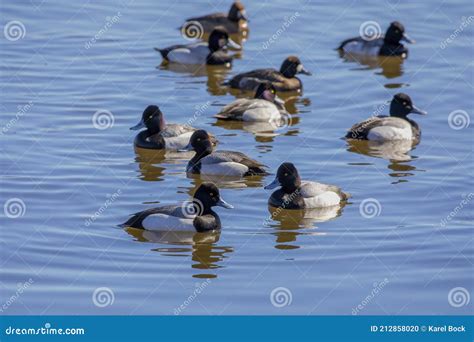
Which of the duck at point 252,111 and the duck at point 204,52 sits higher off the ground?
the duck at point 204,52

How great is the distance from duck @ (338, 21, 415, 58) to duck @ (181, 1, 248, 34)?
2908 mm

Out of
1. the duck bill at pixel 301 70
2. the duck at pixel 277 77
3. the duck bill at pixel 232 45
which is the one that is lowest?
the duck at pixel 277 77

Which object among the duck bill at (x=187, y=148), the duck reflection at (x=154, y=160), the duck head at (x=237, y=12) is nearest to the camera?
the duck reflection at (x=154, y=160)

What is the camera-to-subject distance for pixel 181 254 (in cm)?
1806

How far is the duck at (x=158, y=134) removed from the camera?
23109 mm

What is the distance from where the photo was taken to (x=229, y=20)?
31266 mm

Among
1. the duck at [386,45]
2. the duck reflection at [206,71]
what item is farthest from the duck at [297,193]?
the duck at [386,45]

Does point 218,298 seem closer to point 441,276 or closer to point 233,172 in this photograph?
Answer: point 441,276

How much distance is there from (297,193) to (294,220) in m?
0.59

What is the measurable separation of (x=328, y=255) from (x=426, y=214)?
8.15ft

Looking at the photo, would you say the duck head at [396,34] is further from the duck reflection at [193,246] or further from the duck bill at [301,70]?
the duck reflection at [193,246]

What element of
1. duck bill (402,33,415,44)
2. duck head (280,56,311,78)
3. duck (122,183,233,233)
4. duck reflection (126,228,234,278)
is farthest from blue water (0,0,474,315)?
duck head (280,56,311,78)

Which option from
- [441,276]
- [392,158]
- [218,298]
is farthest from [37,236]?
[392,158]

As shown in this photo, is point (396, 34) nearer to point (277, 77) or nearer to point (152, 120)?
point (277, 77)
